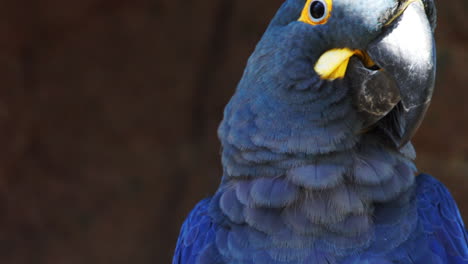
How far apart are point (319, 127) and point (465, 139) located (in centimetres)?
289

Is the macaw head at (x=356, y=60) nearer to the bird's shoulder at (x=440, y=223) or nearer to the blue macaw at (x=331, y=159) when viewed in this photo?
the blue macaw at (x=331, y=159)

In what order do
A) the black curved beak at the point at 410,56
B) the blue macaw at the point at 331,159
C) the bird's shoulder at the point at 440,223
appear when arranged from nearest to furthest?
the black curved beak at the point at 410,56 < the blue macaw at the point at 331,159 < the bird's shoulder at the point at 440,223

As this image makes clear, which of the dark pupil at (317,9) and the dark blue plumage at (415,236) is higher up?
the dark pupil at (317,9)

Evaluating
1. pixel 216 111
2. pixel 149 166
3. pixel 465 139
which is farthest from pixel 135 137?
pixel 465 139

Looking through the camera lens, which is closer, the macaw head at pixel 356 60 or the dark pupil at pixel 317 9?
the macaw head at pixel 356 60

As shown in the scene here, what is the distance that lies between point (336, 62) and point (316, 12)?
18cm

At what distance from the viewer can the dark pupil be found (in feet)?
5.80

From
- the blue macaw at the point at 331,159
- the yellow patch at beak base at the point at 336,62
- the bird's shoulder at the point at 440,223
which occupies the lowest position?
the bird's shoulder at the point at 440,223

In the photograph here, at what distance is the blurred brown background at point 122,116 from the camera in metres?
4.25

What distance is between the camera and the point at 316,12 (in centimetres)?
179

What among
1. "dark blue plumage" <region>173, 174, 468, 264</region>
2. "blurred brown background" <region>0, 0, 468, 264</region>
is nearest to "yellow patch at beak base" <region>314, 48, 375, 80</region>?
"dark blue plumage" <region>173, 174, 468, 264</region>

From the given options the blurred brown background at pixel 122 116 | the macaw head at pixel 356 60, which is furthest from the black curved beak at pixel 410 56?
the blurred brown background at pixel 122 116

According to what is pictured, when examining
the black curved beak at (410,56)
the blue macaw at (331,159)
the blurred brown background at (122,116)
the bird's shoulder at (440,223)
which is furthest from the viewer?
the blurred brown background at (122,116)

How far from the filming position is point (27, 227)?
448 cm
